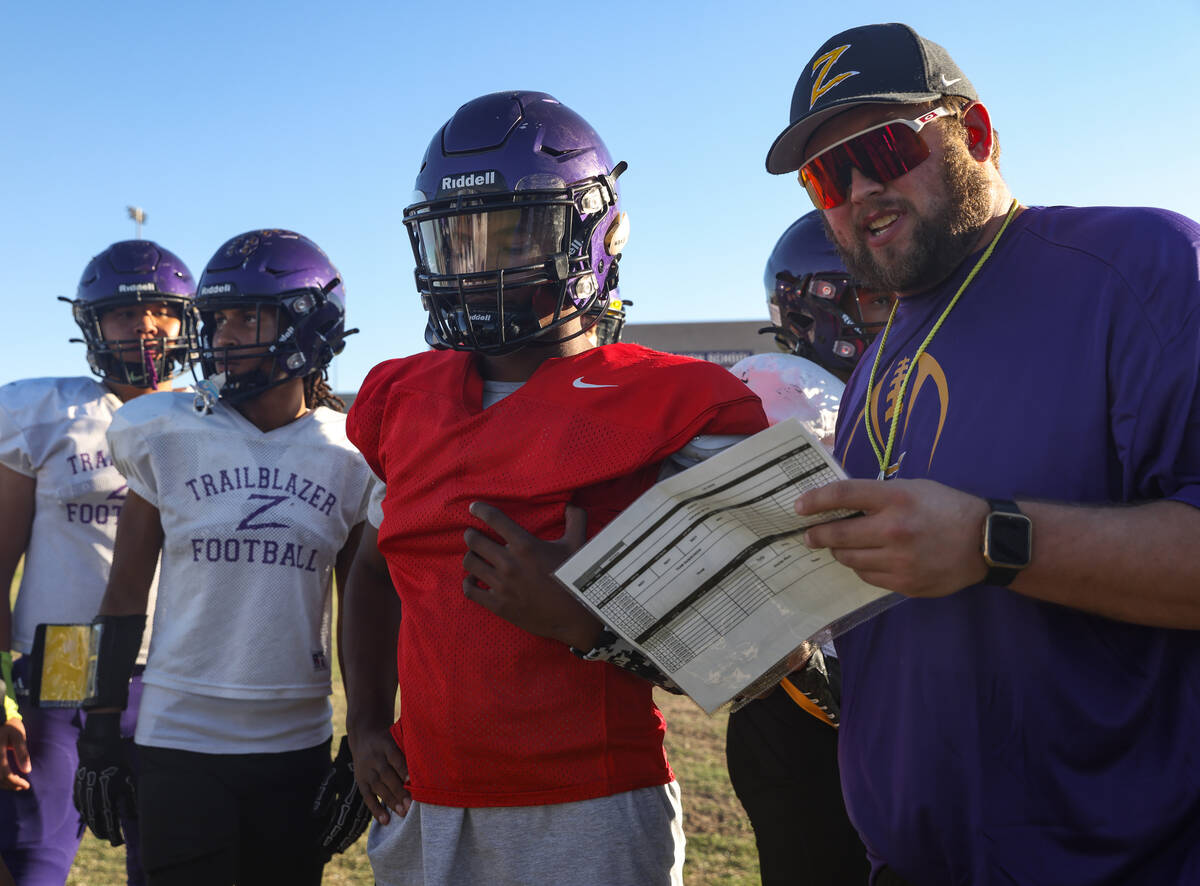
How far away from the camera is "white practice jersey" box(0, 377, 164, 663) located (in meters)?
3.56

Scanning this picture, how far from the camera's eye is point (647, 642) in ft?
5.52

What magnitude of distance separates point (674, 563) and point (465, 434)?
0.66 meters

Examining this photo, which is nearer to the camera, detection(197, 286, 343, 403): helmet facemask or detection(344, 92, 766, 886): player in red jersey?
detection(344, 92, 766, 886): player in red jersey

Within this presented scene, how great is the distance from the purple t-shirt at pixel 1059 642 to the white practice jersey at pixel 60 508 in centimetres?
296

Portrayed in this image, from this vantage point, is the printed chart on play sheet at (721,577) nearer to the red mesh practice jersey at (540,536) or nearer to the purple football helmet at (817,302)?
the red mesh practice jersey at (540,536)

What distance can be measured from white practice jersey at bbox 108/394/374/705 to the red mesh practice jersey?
1100 mm

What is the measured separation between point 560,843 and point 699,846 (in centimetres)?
333

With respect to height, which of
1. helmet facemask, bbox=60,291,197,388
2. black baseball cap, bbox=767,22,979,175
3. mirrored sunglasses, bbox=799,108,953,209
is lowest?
helmet facemask, bbox=60,291,197,388

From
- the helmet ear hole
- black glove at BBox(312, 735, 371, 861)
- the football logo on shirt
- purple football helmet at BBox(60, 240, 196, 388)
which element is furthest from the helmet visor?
purple football helmet at BBox(60, 240, 196, 388)

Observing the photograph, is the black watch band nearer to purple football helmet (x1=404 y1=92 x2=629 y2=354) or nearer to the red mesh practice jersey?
the red mesh practice jersey

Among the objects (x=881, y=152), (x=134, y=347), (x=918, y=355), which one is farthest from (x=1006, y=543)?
(x=134, y=347)

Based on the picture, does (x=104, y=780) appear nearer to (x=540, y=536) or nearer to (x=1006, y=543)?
(x=540, y=536)

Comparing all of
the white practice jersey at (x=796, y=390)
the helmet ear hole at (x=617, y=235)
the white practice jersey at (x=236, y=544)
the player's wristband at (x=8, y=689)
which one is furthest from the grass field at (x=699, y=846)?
the helmet ear hole at (x=617, y=235)

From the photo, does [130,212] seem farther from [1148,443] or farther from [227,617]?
[1148,443]
